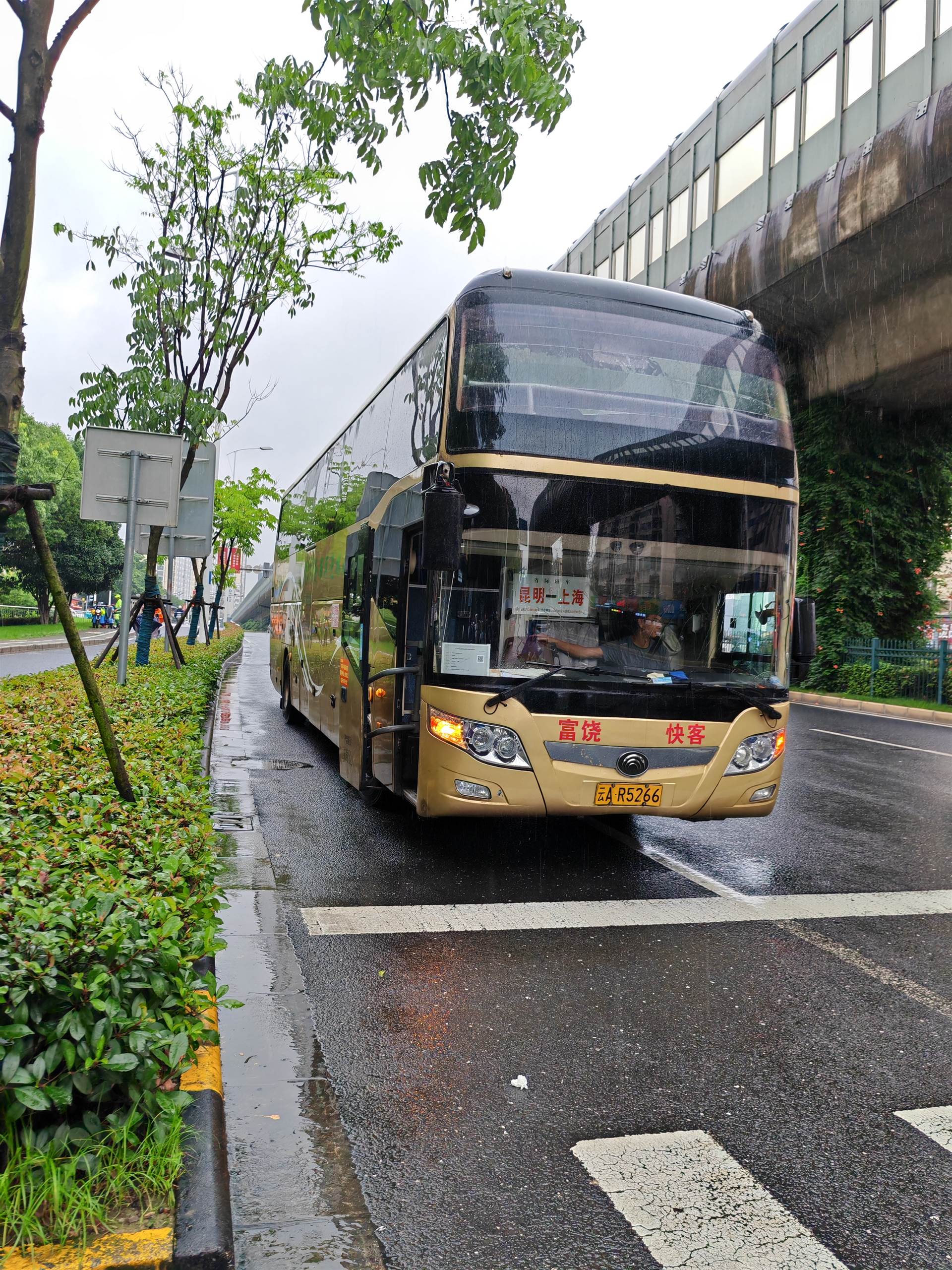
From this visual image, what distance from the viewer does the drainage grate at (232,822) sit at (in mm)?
7328

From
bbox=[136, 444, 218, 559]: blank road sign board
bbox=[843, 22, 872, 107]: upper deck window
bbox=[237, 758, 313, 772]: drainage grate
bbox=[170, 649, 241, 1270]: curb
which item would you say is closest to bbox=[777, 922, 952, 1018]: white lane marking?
bbox=[170, 649, 241, 1270]: curb

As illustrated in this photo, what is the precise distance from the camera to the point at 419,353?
7.43 metres

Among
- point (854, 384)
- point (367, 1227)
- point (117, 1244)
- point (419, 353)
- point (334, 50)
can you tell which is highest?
point (854, 384)

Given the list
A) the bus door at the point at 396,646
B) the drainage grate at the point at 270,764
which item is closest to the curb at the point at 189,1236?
the bus door at the point at 396,646

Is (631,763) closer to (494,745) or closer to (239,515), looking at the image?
(494,745)

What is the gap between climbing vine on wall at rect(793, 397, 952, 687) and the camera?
78.8 feet

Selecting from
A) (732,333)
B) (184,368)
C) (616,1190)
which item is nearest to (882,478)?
(184,368)

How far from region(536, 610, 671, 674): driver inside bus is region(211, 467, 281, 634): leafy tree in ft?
89.9

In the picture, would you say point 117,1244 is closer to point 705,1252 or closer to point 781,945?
point 705,1252

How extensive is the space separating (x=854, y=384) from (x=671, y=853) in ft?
60.1

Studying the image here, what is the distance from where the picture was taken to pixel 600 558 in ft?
19.7

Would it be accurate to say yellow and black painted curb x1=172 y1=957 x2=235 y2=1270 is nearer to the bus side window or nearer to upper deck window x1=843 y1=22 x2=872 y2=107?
the bus side window

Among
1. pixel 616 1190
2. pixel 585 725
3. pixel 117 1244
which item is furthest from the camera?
pixel 585 725

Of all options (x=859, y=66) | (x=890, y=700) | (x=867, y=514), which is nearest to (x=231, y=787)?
(x=890, y=700)
